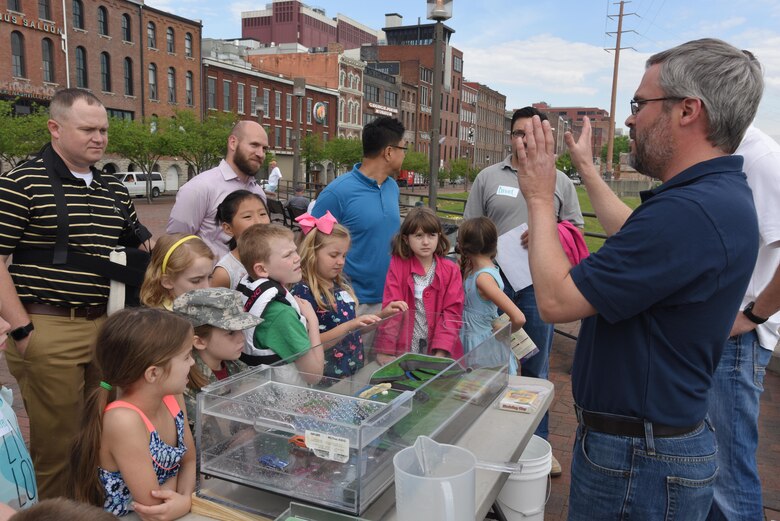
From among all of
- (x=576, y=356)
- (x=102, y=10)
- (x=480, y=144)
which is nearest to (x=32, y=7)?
(x=102, y=10)

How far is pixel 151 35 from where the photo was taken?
3978cm

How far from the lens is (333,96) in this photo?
186ft

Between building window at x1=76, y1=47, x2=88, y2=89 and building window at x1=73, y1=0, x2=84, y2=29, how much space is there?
131cm

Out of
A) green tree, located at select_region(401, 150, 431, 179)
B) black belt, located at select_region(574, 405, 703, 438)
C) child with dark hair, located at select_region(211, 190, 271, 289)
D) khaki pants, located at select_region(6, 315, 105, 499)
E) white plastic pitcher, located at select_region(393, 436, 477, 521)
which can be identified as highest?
green tree, located at select_region(401, 150, 431, 179)

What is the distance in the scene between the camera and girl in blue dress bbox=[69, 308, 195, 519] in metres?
1.87

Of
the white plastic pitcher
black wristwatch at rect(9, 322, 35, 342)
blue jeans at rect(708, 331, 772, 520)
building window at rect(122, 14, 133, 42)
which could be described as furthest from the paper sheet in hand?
building window at rect(122, 14, 133, 42)

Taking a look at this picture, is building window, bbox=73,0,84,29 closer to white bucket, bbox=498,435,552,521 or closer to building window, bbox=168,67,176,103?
building window, bbox=168,67,176,103

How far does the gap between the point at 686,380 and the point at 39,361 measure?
2749 millimetres

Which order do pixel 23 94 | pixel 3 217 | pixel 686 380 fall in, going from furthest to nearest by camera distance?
pixel 23 94, pixel 3 217, pixel 686 380

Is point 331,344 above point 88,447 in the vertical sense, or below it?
above

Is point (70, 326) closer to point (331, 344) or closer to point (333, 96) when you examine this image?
point (331, 344)

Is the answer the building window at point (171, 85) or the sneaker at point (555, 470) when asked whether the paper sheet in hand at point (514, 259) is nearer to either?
the sneaker at point (555, 470)

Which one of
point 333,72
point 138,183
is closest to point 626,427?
point 138,183

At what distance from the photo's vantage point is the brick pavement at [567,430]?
3.55m
